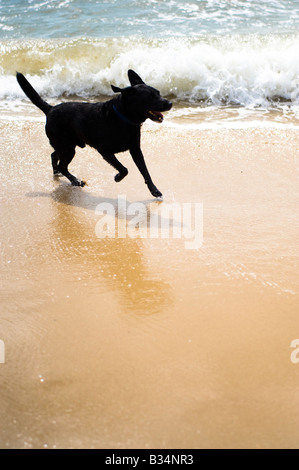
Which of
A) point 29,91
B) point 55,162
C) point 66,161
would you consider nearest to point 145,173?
point 66,161

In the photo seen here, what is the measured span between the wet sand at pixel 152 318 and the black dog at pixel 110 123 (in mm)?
298

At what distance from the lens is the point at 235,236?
312cm

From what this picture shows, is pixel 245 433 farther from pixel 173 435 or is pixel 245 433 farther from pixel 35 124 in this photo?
pixel 35 124

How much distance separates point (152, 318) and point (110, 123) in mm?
1866

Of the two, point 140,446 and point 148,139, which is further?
point 148,139

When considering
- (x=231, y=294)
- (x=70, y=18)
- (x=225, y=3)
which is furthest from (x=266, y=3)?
(x=231, y=294)

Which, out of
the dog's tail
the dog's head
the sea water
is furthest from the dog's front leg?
the sea water

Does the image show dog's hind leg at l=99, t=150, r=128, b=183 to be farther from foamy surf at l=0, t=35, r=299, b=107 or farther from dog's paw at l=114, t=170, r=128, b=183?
foamy surf at l=0, t=35, r=299, b=107

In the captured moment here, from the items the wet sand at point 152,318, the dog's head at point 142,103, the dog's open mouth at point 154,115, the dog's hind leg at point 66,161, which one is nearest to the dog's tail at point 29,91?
the dog's hind leg at point 66,161

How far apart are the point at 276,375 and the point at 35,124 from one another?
4.29 meters

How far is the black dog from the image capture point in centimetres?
354

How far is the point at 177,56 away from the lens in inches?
288

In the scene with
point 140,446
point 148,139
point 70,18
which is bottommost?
point 140,446

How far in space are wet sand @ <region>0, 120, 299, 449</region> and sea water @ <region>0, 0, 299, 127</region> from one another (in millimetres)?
2231
